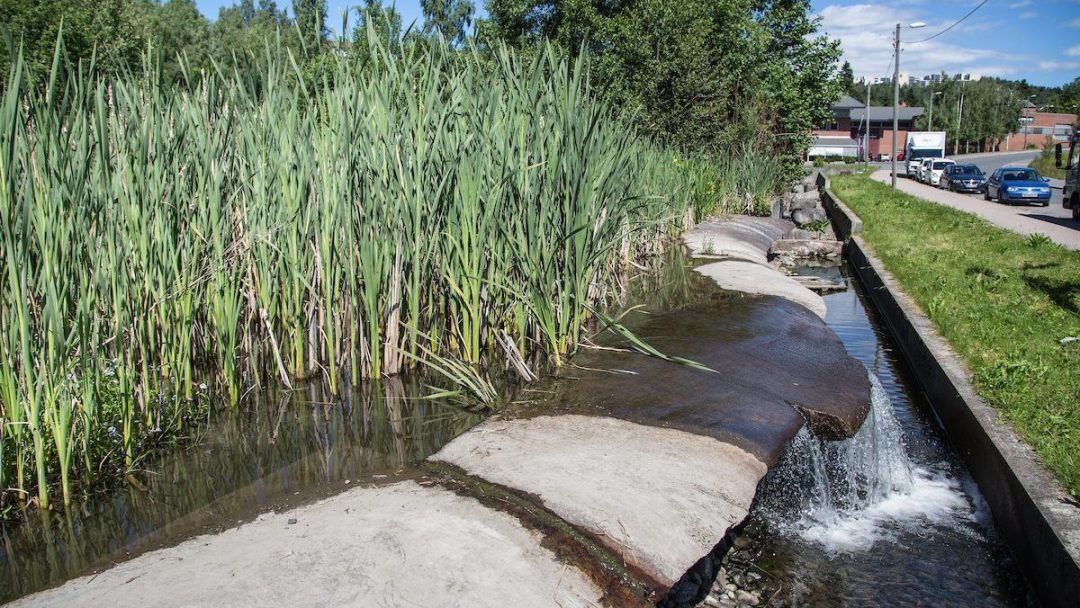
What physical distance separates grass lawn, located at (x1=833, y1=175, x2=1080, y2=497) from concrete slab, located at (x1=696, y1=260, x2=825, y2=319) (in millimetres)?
1059

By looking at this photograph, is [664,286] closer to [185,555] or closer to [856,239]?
[185,555]

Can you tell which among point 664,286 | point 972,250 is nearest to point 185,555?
point 664,286

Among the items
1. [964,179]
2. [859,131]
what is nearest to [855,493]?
[964,179]

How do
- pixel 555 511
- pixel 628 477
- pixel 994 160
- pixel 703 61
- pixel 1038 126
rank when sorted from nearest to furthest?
pixel 555 511 < pixel 628 477 < pixel 703 61 < pixel 994 160 < pixel 1038 126

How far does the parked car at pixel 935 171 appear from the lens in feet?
116

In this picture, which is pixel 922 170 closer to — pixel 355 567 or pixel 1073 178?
pixel 1073 178

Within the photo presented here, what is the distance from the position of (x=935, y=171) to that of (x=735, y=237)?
28266 millimetres

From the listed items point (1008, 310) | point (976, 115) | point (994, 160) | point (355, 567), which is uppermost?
point (976, 115)

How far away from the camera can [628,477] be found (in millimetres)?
3393

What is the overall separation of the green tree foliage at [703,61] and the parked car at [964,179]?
552cm

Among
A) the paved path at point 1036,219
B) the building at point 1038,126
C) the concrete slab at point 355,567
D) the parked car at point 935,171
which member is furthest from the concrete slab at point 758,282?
the building at point 1038,126

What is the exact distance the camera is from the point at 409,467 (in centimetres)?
356

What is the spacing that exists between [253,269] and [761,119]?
19.0 metres

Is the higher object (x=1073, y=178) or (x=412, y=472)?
(x=1073, y=178)
